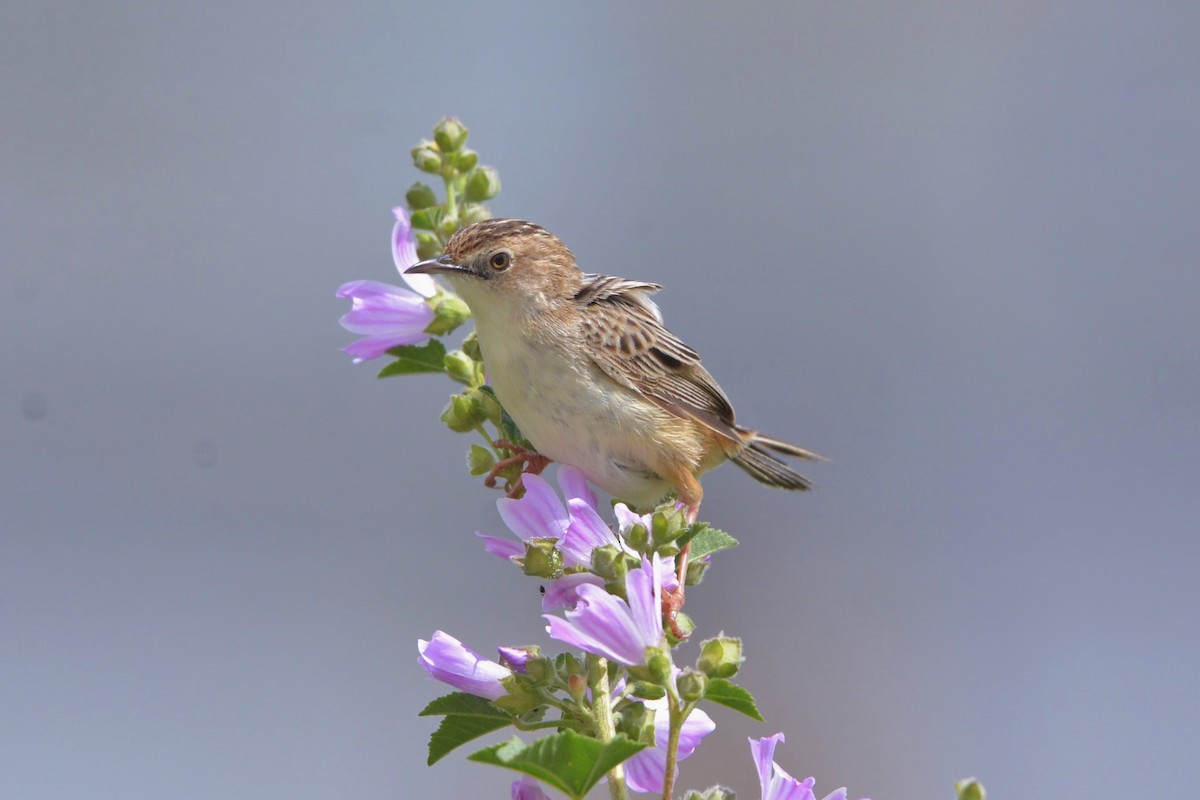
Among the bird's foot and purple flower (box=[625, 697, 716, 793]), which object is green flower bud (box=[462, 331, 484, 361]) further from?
purple flower (box=[625, 697, 716, 793])

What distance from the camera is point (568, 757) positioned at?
1420mm

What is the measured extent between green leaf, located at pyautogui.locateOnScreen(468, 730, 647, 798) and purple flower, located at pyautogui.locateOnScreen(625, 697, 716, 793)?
1.01 ft

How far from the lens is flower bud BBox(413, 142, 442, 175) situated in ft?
7.57

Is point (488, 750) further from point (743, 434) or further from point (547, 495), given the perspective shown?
point (743, 434)

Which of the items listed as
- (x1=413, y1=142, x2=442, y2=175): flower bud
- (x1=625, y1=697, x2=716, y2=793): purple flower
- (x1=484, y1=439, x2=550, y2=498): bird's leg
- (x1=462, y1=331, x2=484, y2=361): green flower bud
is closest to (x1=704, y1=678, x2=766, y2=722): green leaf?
(x1=625, y1=697, x2=716, y2=793): purple flower

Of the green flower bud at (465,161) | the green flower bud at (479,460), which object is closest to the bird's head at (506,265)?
the green flower bud at (465,161)

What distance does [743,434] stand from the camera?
2.93 m

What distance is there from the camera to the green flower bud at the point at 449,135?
7.57 ft

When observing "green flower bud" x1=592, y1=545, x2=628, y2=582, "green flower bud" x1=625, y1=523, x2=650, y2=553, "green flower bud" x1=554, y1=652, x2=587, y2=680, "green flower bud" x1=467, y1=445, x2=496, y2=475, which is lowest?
"green flower bud" x1=554, y1=652, x2=587, y2=680

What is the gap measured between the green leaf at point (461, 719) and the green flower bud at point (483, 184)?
999mm

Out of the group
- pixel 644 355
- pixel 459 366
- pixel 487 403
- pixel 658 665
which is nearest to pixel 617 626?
pixel 658 665

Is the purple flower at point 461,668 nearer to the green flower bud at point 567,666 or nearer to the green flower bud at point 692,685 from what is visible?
the green flower bud at point 567,666

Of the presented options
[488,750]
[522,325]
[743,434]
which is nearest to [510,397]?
[522,325]

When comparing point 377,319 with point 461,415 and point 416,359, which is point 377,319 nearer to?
point 416,359
